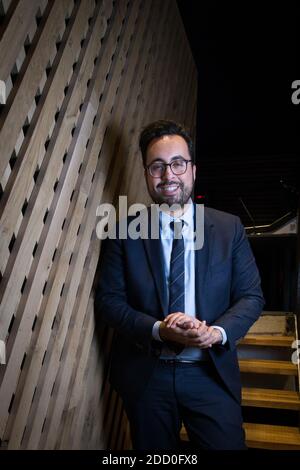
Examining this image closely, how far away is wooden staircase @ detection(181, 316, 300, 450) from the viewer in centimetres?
232

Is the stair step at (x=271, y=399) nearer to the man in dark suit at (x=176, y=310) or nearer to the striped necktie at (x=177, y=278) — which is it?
the man in dark suit at (x=176, y=310)

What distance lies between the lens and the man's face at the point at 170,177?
174 centimetres

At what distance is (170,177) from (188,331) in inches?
27.9

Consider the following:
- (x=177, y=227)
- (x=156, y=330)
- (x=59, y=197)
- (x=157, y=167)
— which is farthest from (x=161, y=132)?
(x=156, y=330)

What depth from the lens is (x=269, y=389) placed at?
3035 mm

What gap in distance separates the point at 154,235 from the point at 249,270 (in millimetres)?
465

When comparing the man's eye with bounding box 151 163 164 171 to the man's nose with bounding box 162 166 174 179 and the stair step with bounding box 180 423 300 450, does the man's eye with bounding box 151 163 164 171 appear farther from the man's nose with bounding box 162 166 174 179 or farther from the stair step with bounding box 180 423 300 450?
the stair step with bounding box 180 423 300 450

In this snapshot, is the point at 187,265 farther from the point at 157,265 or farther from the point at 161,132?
the point at 161,132

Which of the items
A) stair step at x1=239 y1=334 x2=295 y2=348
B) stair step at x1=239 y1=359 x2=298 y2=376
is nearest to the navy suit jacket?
stair step at x1=239 y1=359 x2=298 y2=376

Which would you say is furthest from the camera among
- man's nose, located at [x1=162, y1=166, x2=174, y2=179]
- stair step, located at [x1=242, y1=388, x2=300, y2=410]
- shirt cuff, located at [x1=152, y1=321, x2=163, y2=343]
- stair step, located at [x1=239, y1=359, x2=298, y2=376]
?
stair step, located at [x1=239, y1=359, x2=298, y2=376]

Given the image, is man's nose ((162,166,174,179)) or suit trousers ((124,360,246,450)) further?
man's nose ((162,166,174,179))

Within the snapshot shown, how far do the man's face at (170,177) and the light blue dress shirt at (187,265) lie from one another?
3.2 inches

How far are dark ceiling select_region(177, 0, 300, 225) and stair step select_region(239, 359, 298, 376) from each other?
92.7 inches

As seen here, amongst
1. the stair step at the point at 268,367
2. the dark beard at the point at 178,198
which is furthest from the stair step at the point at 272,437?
the dark beard at the point at 178,198
